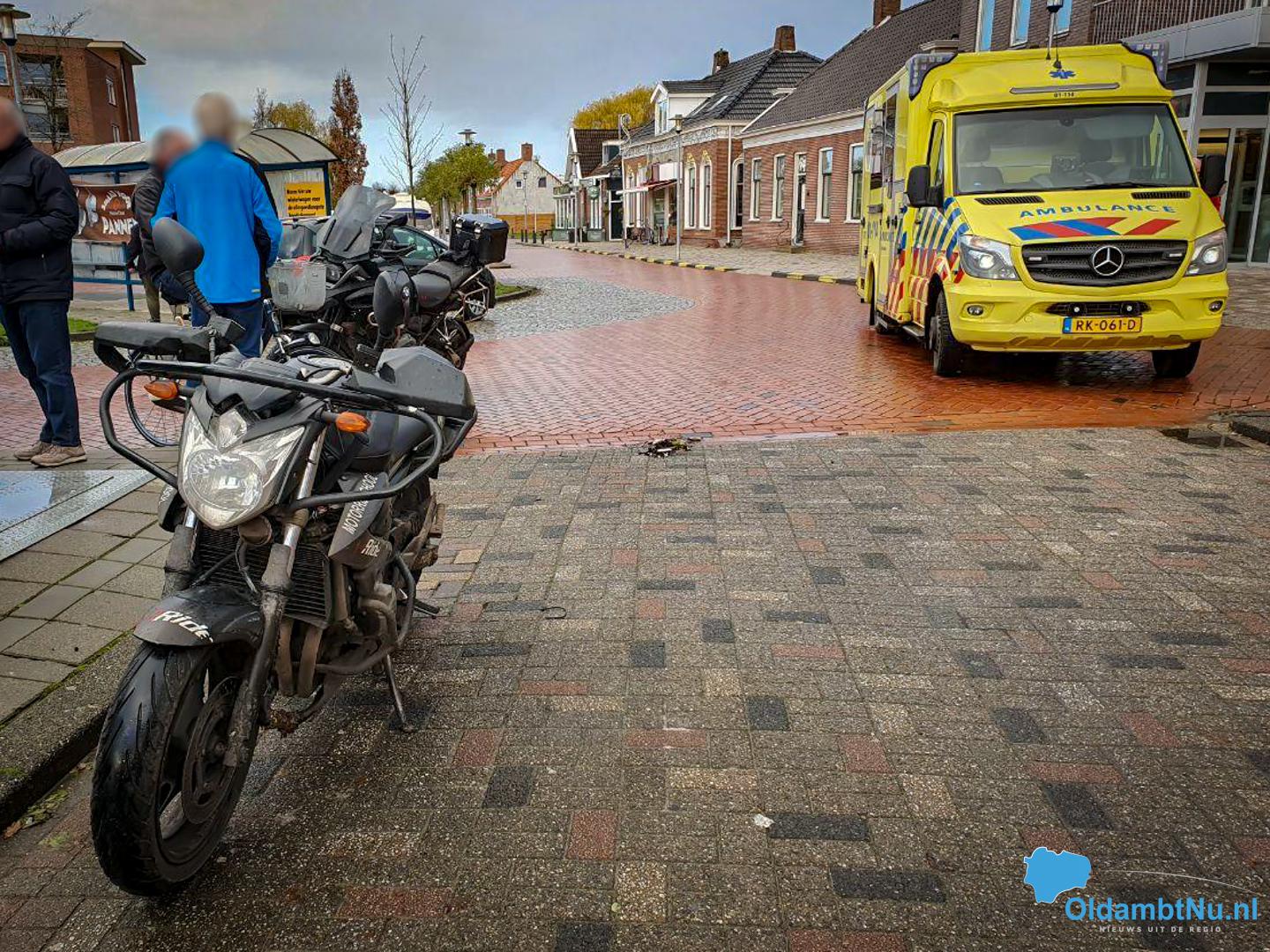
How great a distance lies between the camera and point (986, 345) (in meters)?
8.62

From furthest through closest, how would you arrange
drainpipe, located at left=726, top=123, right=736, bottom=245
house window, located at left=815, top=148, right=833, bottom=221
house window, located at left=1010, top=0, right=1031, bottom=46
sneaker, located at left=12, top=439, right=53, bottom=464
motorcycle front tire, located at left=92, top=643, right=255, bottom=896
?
1. drainpipe, located at left=726, top=123, right=736, bottom=245
2. house window, located at left=815, top=148, right=833, bottom=221
3. house window, located at left=1010, top=0, right=1031, bottom=46
4. sneaker, located at left=12, top=439, right=53, bottom=464
5. motorcycle front tire, located at left=92, top=643, right=255, bottom=896

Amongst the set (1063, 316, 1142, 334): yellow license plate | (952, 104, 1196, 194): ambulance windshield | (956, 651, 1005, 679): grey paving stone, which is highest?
(952, 104, 1196, 194): ambulance windshield

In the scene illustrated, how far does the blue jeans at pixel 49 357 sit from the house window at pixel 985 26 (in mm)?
24779

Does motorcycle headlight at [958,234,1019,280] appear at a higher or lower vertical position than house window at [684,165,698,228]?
lower

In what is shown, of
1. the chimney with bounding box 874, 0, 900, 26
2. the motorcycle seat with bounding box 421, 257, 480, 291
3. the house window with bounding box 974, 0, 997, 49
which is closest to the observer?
the motorcycle seat with bounding box 421, 257, 480, 291

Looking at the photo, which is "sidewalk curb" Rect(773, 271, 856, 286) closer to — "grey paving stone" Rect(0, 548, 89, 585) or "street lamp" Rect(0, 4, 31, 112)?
"street lamp" Rect(0, 4, 31, 112)

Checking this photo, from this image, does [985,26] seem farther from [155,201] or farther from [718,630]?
[718,630]

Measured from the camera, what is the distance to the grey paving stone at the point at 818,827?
2631 millimetres

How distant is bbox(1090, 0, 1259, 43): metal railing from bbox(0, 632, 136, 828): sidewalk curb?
20.0 meters

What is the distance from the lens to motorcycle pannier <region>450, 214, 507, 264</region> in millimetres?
7457

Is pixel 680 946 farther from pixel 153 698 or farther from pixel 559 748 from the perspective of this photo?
pixel 153 698

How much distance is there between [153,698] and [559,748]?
4.04 ft

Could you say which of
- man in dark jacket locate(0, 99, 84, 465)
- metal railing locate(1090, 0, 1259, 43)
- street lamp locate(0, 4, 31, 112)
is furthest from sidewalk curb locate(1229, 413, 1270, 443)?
street lamp locate(0, 4, 31, 112)

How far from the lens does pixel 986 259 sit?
8391 mm
